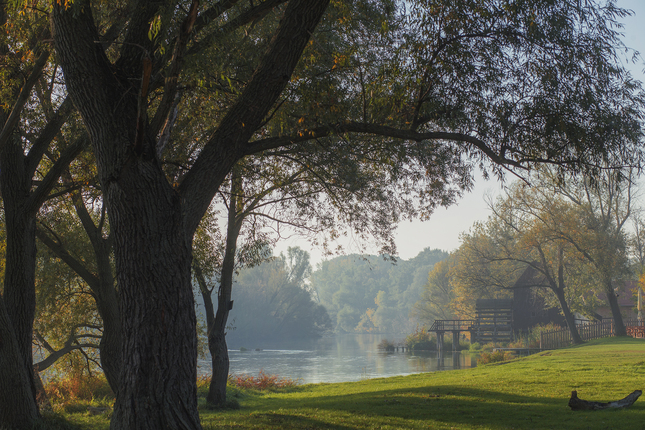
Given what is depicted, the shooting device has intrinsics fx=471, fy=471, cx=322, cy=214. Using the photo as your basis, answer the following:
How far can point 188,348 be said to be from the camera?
441 centimetres

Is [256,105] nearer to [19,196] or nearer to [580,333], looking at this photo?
[19,196]

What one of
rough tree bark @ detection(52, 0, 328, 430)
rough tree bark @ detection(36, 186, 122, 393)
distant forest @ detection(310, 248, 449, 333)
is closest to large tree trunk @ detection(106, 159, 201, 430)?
rough tree bark @ detection(52, 0, 328, 430)

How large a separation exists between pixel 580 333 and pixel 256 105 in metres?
35.1

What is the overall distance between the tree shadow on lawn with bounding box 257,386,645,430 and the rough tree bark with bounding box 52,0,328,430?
14.2 feet

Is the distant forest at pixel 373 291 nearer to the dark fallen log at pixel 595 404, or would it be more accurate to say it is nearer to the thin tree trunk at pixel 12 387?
the dark fallen log at pixel 595 404

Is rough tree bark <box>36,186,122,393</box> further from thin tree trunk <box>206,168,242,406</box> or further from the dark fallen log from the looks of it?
the dark fallen log

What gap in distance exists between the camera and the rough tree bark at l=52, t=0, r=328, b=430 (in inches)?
167

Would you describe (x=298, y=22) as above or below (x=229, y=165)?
above

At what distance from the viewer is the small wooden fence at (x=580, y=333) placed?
30941 millimetres

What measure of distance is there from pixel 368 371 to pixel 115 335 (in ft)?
73.4

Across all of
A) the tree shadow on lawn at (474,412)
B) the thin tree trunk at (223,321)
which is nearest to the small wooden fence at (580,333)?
the tree shadow on lawn at (474,412)

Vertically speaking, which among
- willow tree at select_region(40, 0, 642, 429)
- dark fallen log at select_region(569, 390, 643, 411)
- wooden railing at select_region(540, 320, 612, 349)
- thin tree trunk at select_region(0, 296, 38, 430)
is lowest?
wooden railing at select_region(540, 320, 612, 349)

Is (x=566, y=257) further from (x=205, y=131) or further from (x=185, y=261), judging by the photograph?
(x=185, y=261)

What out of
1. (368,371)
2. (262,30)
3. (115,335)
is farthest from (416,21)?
(368,371)
